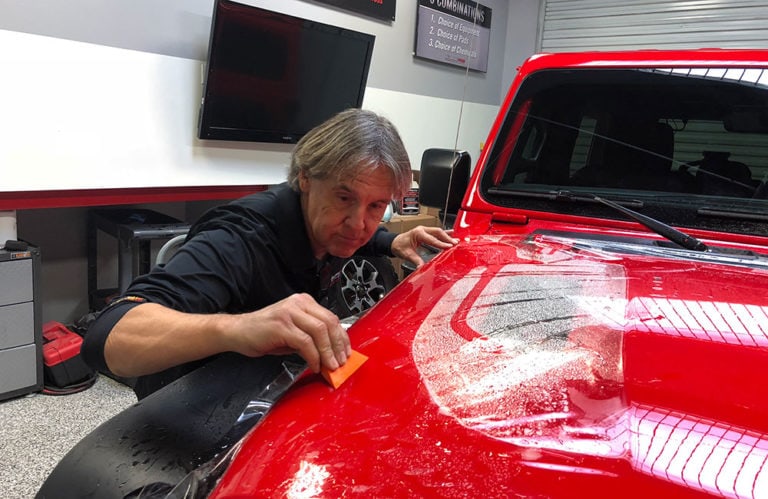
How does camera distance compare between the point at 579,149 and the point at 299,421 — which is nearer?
the point at 299,421

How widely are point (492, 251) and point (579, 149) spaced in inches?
25.4

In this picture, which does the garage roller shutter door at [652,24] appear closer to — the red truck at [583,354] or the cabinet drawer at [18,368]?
the red truck at [583,354]

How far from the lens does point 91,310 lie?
383 centimetres

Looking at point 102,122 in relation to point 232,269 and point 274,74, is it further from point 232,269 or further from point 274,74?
point 232,269

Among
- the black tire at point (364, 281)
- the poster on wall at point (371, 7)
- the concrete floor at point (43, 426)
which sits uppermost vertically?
the poster on wall at point (371, 7)

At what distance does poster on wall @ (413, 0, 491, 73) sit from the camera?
5375 millimetres

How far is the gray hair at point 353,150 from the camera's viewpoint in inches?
50.3

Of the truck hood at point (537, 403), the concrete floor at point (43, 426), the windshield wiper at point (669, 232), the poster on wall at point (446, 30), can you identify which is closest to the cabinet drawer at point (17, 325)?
the concrete floor at point (43, 426)

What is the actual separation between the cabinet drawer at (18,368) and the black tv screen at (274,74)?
5.10 feet

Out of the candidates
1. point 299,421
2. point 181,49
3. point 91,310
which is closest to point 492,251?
point 299,421

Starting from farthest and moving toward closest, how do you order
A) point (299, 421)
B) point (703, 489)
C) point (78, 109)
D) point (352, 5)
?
point (352, 5)
point (78, 109)
point (299, 421)
point (703, 489)

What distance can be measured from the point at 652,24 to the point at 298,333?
6.61 m

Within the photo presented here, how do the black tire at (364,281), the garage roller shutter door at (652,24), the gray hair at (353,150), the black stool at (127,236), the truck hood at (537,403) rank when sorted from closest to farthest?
the truck hood at (537,403), the gray hair at (353,150), the black tire at (364,281), the black stool at (127,236), the garage roller shutter door at (652,24)

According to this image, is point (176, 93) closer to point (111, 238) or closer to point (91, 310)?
point (111, 238)
